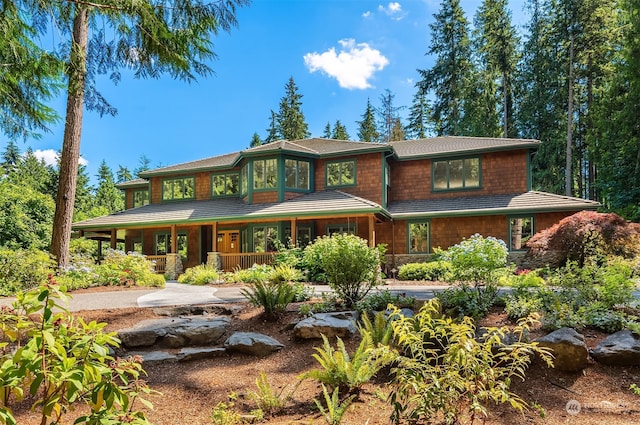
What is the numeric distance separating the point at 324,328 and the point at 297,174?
13.6 metres

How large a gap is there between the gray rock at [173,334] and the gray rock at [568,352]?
415cm

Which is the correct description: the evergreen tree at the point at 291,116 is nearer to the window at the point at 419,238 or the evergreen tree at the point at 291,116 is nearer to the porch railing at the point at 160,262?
the porch railing at the point at 160,262

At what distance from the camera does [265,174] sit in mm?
18188

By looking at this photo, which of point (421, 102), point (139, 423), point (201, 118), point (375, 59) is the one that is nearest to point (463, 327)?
point (139, 423)

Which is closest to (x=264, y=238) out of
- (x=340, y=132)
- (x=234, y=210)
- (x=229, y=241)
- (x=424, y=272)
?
(x=234, y=210)

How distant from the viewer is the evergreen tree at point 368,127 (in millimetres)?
40438

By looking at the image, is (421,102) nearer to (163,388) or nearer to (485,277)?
(485,277)

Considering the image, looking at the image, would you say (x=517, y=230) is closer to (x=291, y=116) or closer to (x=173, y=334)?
(x=173, y=334)

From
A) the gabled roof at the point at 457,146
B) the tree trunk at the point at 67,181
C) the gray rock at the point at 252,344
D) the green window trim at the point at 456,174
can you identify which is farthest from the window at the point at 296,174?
the gray rock at the point at 252,344

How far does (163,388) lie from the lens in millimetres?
4156

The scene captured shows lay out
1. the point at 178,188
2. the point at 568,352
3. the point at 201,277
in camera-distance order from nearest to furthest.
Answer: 1. the point at 568,352
2. the point at 201,277
3. the point at 178,188

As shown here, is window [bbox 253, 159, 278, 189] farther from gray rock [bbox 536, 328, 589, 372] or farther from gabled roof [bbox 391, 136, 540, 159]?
gray rock [bbox 536, 328, 589, 372]

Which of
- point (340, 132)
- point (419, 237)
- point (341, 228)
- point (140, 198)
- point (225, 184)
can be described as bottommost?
point (419, 237)

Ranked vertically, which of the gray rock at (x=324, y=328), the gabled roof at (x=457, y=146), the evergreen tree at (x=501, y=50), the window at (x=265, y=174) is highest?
the evergreen tree at (x=501, y=50)
